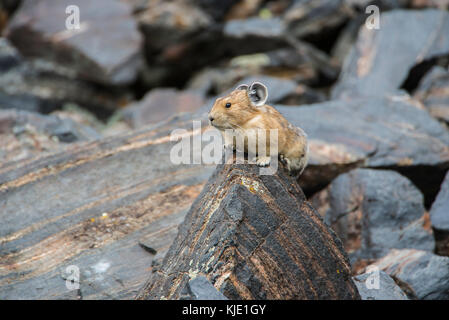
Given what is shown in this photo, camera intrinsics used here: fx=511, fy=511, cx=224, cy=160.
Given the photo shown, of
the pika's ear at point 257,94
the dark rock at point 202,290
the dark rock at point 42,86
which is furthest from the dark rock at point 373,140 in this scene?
the dark rock at point 42,86

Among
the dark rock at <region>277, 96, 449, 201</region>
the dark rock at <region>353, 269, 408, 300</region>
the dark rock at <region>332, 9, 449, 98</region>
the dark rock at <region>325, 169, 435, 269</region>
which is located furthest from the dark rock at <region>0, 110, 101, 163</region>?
the dark rock at <region>332, 9, 449, 98</region>

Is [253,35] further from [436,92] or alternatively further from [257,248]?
[257,248]

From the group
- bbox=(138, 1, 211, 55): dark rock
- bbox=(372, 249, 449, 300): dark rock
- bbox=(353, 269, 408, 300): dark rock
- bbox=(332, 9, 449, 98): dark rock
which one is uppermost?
bbox=(138, 1, 211, 55): dark rock

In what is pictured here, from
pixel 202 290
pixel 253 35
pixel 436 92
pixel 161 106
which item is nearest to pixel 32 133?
pixel 161 106

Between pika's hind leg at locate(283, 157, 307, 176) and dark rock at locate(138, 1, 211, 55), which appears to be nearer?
pika's hind leg at locate(283, 157, 307, 176)

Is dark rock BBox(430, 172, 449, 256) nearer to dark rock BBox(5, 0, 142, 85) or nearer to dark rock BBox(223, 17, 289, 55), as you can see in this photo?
dark rock BBox(223, 17, 289, 55)

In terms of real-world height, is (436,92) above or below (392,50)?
→ below

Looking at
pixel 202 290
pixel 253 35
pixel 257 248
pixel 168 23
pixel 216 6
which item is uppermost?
pixel 216 6

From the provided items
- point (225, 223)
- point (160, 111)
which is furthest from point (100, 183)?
point (160, 111)
